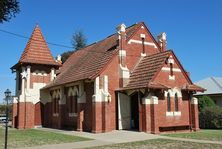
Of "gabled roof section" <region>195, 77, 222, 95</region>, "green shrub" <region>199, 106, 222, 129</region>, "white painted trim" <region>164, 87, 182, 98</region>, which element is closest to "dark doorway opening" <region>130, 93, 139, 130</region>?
"white painted trim" <region>164, 87, 182, 98</region>

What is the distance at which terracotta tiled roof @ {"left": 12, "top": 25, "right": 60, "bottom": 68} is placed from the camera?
34.4 metres

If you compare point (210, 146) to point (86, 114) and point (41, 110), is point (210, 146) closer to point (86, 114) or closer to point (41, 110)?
point (86, 114)

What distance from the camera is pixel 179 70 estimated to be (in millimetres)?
26188

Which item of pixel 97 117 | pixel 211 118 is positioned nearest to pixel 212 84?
pixel 211 118

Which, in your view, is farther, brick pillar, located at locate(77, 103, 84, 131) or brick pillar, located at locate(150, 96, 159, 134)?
brick pillar, located at locate(77, 103, 84, 131)

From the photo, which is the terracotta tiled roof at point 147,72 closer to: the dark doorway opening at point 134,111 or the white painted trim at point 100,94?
the dark doorway opening at point 134,111

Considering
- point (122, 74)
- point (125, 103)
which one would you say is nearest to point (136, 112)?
point (125, 103)

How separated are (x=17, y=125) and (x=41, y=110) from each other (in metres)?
3.03

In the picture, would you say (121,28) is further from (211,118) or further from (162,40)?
(211,118)

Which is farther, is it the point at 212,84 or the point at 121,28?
the point at 212,84

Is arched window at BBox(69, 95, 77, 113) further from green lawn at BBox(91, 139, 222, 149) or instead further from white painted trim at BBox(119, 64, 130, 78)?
green lawn at BBox(91, 139, 222, 149)

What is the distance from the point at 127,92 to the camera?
86.7ft

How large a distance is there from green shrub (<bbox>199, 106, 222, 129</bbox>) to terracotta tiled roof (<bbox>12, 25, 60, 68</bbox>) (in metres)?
16.5

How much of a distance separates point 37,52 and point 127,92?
1370cm
